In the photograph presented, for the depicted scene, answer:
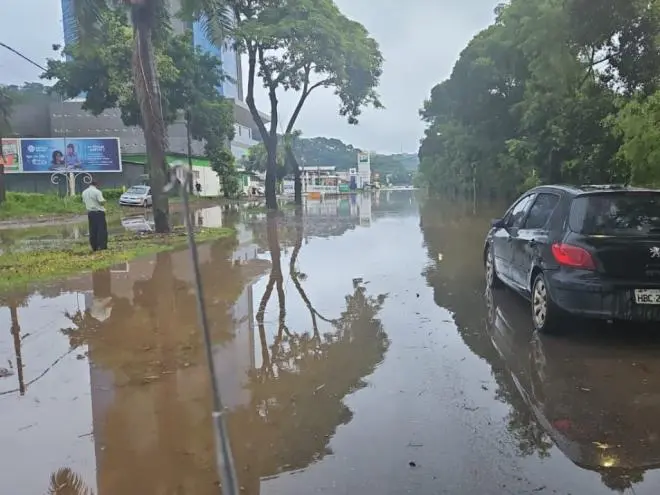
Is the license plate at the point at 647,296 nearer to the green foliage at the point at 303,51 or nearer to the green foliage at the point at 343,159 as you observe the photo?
the green foliage at the point at 303,51

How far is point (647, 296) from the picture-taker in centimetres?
564

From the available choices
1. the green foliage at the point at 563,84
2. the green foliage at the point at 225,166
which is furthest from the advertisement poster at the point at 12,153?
the green foliage at the point at 563,84

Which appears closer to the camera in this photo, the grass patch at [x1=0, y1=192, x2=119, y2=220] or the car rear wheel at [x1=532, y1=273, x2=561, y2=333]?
the car rear wheel at [x1=532, y1=273, x2=561, y2=333]

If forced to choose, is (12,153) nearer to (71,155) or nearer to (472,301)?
(71,155)

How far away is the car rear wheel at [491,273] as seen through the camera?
8.83 metres

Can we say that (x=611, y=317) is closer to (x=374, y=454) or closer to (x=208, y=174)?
(x=374, y=454)

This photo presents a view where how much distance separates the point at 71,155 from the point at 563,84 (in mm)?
36917

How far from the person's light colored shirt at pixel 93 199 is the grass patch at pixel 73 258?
101 centimetres

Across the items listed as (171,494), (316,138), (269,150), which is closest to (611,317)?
(171,494)

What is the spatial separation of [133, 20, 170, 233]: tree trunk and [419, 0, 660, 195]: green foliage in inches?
408

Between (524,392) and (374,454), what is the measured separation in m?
1.65

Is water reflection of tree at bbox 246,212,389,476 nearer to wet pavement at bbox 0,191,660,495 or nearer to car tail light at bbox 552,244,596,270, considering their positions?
wet pavement at bbox 0,191,660,495

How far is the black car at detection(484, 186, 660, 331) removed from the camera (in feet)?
18.6

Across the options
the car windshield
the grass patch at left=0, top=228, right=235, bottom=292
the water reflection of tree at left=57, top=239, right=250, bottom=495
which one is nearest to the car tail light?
the water reflection of tree at left=57, top=239, right=250, bottom=495
